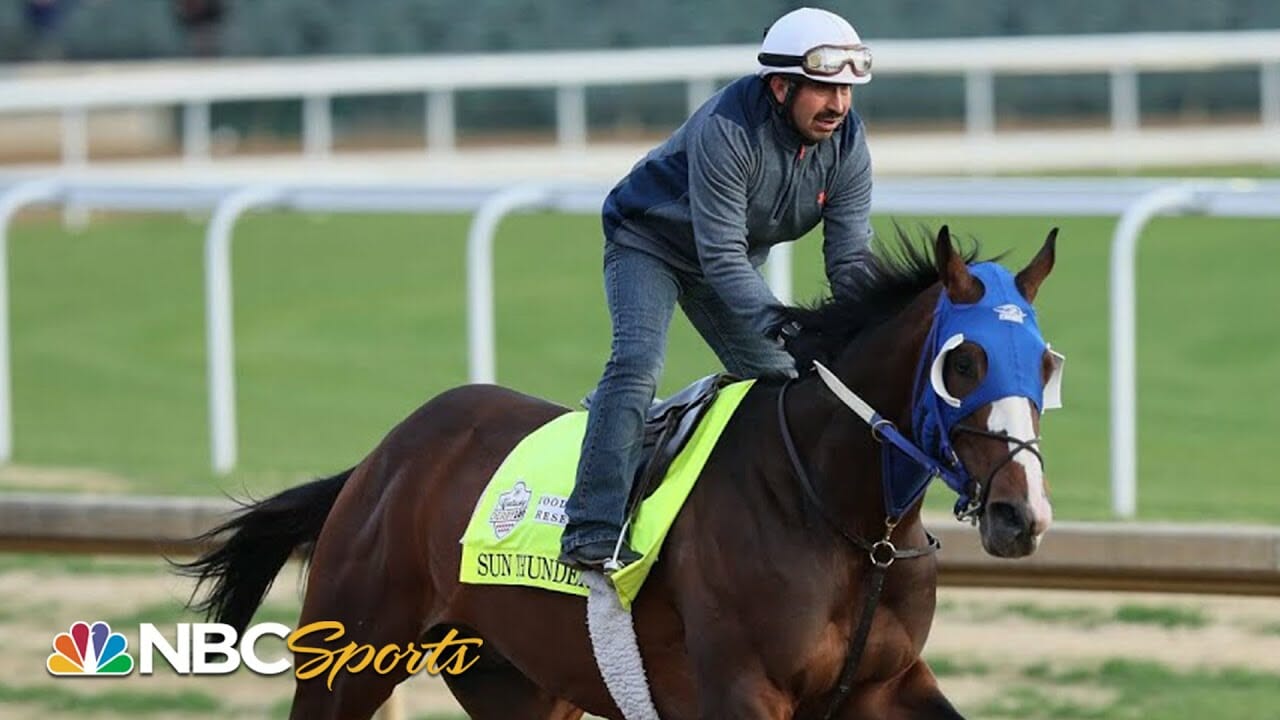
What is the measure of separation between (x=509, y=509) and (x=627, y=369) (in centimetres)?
47

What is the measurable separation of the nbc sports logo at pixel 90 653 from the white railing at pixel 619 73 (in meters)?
10.2

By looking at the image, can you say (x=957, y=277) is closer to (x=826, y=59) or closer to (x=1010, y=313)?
(x=1010, y=313)

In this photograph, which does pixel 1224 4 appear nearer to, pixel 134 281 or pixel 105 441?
pixel 134 281

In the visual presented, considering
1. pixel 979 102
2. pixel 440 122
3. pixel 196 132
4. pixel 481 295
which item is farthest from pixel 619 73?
pixel 481 295

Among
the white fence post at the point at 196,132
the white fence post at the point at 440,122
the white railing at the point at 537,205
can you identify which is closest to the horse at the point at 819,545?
the white railing at the point at 537,205

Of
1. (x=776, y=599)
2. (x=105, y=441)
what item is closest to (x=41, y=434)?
(x=105, y=441)

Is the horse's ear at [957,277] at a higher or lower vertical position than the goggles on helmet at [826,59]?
lower

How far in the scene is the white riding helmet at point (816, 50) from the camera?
A: 16.4 feet

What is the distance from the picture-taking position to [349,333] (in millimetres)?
15523

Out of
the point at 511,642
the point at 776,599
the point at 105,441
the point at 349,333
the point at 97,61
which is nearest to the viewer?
the point at 776,599

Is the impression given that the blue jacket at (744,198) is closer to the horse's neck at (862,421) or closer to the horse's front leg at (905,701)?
the horse's neck at (862,421)

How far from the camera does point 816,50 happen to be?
501 cm

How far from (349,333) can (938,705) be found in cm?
1078

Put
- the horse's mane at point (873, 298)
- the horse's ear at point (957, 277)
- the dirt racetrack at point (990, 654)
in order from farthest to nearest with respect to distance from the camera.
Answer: the dirt racetrack at point (990, 654) < the horse's mane at point (873, 298) < the horse's ear at point (957, 277)
